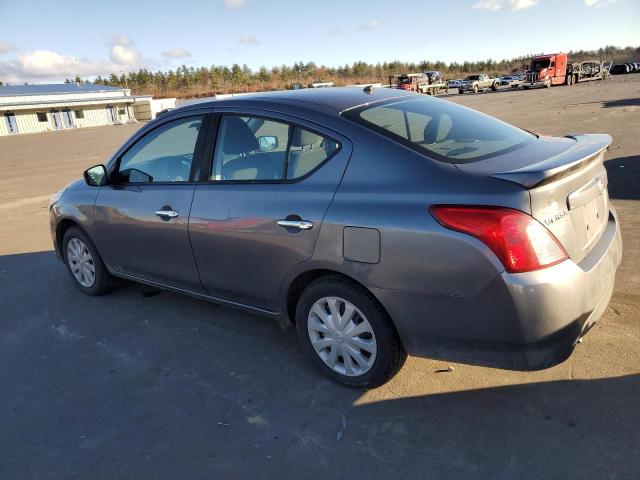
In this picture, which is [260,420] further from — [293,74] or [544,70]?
[293,74]

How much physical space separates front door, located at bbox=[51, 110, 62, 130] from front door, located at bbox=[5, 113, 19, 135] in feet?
12.3

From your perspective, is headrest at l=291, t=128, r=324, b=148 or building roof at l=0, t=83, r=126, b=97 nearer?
headrest at l=291, t=128, r=324, b=148

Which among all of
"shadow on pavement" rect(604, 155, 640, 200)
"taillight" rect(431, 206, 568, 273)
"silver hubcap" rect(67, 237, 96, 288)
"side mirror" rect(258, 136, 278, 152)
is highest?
→ "side mirror" rect(258, 136, 278, 152)

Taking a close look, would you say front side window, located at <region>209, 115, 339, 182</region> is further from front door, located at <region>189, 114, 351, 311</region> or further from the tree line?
the tree line

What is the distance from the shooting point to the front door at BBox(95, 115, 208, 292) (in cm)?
380

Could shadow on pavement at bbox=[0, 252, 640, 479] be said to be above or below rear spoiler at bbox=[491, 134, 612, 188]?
below

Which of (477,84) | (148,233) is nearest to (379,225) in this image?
(148,233)

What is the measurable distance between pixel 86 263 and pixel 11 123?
50033 mm

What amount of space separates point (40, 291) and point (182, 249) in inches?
92.4

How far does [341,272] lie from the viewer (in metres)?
2.88

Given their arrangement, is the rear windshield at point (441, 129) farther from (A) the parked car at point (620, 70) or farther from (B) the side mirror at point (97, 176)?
(A) the parked car at point (620, 70)

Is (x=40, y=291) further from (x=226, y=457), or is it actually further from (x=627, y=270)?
(x=627, y=270)

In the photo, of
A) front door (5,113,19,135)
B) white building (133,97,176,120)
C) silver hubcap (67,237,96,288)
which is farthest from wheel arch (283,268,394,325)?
white building (133,97,176,120)

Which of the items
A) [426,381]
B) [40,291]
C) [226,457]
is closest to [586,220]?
[426,381]
